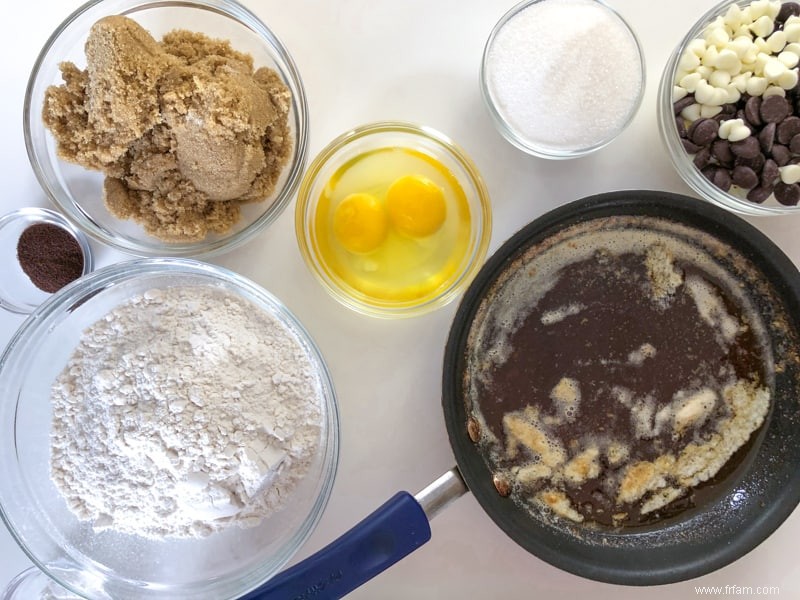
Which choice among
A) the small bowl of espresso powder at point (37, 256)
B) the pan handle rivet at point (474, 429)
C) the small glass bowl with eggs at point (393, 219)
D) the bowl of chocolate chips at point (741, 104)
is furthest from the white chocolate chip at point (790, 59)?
the small bowl of espresso powder at point (37, 256)

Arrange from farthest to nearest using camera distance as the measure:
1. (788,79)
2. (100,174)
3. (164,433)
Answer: (100,174) → (788,79) → (164,433)

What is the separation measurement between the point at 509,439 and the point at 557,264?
0.38m

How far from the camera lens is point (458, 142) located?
4.34ft

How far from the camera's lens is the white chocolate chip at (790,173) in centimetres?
115

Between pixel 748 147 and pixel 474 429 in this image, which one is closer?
pixel 748 147

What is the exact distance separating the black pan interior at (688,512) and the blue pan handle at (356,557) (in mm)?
144

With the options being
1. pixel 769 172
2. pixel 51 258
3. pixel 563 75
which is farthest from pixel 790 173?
pixel 51 258

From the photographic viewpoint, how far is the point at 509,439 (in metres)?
1.29

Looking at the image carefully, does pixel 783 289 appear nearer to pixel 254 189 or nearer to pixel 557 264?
pixel 557 264

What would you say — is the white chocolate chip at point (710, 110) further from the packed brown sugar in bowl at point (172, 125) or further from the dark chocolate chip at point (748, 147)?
the packed brown sugar in bowl at point (172, 125)

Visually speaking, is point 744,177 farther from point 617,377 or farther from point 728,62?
point 617,377

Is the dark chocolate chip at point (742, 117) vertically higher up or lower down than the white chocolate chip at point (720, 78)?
lower down

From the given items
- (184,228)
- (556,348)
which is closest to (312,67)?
(184,228)

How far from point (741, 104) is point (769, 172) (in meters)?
0.14
